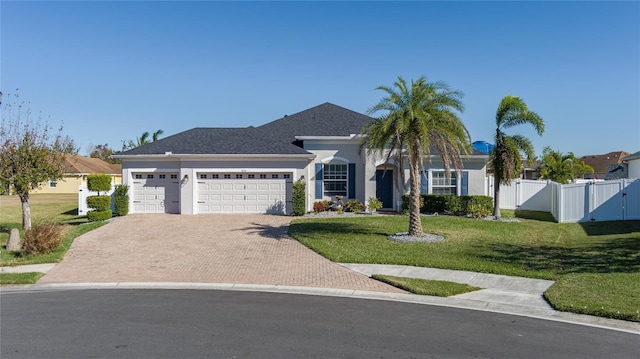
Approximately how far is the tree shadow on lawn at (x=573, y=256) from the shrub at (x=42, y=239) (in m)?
13.5

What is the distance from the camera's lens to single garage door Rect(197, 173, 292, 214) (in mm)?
23844

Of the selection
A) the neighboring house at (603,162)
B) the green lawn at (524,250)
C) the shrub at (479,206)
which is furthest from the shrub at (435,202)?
the neighboring house at (603,162)

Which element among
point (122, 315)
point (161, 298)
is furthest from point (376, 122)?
point (122, 315)

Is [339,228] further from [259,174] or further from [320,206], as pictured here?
[259,174]

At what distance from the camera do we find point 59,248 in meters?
15.2

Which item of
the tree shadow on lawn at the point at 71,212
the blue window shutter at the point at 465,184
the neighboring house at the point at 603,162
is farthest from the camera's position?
the neighboring house at the point at 603,162

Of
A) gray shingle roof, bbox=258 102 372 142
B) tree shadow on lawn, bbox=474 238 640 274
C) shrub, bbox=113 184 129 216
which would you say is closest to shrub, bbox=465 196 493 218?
tree shadow on lawn, bbox=474 238 640 274

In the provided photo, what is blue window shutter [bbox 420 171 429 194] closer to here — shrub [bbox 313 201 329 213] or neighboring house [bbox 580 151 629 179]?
shrub [bbox 313 201 329 213]

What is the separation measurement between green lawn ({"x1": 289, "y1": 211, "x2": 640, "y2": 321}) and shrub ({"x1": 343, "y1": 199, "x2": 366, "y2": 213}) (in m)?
2.23

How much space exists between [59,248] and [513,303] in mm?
14044

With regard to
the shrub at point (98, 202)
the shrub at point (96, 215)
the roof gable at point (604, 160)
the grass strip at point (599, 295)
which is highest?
the roof gable at point (604, 160)

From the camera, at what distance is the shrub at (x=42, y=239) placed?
14.4 metres

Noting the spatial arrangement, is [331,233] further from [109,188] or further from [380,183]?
[109,188]

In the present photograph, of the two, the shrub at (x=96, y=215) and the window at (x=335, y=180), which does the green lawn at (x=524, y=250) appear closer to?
the window at (x=335, y=180)
